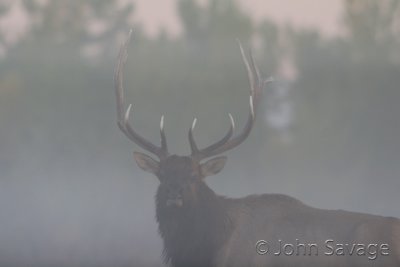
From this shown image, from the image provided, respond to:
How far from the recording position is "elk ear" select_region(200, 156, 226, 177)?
10.5m

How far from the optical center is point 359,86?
31.0 meters

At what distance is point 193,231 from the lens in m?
10.3

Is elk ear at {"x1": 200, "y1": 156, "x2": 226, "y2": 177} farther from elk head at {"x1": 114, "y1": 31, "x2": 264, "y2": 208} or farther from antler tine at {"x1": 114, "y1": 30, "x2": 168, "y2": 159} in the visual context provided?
antler tine at {"x1": 114, "y1": 30, "x2": 168, "y2": 159}

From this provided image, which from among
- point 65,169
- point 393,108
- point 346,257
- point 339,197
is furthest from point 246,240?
point 393,108

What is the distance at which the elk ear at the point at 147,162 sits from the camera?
1049cm

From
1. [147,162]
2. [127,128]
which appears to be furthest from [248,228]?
[127,128]

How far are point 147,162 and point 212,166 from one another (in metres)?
0.50

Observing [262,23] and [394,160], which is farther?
[262,23]

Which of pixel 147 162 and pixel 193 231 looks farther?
pixel 147 162

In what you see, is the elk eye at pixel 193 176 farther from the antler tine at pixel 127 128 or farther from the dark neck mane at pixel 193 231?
the antler tine at pixel 127 128

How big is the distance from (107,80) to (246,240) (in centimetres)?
1990

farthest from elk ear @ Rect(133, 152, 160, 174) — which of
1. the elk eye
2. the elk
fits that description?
the elk eye

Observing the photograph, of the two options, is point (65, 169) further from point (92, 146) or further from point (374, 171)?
point (374, 171)

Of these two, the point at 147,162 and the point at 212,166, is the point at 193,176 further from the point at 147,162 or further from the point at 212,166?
the point at 147,162
